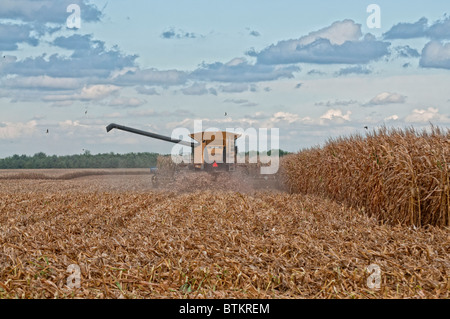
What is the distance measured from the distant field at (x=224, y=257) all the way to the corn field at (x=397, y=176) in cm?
47

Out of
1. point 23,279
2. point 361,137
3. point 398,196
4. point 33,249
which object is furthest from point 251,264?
point 361,137

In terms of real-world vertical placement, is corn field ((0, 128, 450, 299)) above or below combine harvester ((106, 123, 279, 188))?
below

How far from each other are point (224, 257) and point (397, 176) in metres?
4.81

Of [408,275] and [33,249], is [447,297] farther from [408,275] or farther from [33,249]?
[33,249]

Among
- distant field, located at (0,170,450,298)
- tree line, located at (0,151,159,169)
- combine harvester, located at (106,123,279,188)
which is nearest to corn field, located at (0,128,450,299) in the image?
distant field, located at (0,170,450,298)

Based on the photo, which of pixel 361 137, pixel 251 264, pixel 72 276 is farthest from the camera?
pixel 361 137

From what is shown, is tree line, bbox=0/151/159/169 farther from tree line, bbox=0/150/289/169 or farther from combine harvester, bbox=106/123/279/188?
combine harvester, bbox=106/123/279/188

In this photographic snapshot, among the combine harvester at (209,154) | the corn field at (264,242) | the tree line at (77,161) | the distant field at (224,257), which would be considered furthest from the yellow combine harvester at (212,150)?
the tree line at (77,161)

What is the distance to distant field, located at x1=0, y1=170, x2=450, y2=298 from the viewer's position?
4738 mm

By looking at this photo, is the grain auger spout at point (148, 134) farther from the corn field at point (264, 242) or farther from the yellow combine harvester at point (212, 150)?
the corn field at point (264, 242)

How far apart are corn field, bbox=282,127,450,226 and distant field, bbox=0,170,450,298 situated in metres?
0.47
